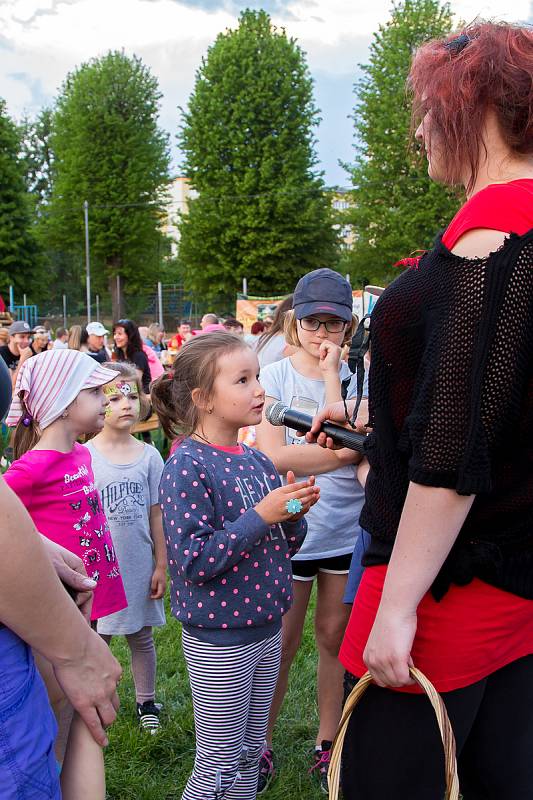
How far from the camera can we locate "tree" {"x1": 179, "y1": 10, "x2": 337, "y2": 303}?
3875 cm

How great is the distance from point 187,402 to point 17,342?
391 inches

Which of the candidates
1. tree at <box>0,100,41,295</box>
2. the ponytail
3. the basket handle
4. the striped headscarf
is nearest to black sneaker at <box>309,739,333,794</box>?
the ponytail

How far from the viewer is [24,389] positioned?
3.23m

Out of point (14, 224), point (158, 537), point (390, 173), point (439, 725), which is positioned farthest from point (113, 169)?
point (439, 725)

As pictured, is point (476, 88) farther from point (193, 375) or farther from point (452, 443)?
point (193, 375)

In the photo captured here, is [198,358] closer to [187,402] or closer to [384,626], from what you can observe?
[187,402]

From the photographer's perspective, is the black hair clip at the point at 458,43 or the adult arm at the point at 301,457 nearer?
the black hair clip at the point at 458,43

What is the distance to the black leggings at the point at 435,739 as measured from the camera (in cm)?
154

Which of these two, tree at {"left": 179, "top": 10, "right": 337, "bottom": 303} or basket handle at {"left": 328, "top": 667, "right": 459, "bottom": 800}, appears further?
tree at {"left": 179, "top": 10, "right": 337, "bottom": 303}

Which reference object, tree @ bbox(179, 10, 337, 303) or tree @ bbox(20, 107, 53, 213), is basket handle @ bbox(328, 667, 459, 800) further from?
tree @ bbox(20, 107, 53, 213)

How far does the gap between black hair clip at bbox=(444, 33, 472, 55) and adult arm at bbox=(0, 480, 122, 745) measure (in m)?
1.20

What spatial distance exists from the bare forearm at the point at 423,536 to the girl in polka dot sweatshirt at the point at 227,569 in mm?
836

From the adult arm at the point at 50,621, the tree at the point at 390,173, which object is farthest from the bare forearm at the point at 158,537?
the tree at the point at 390,173

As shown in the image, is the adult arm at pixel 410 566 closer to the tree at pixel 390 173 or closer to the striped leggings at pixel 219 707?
the striped leggings at pixel 219 707
